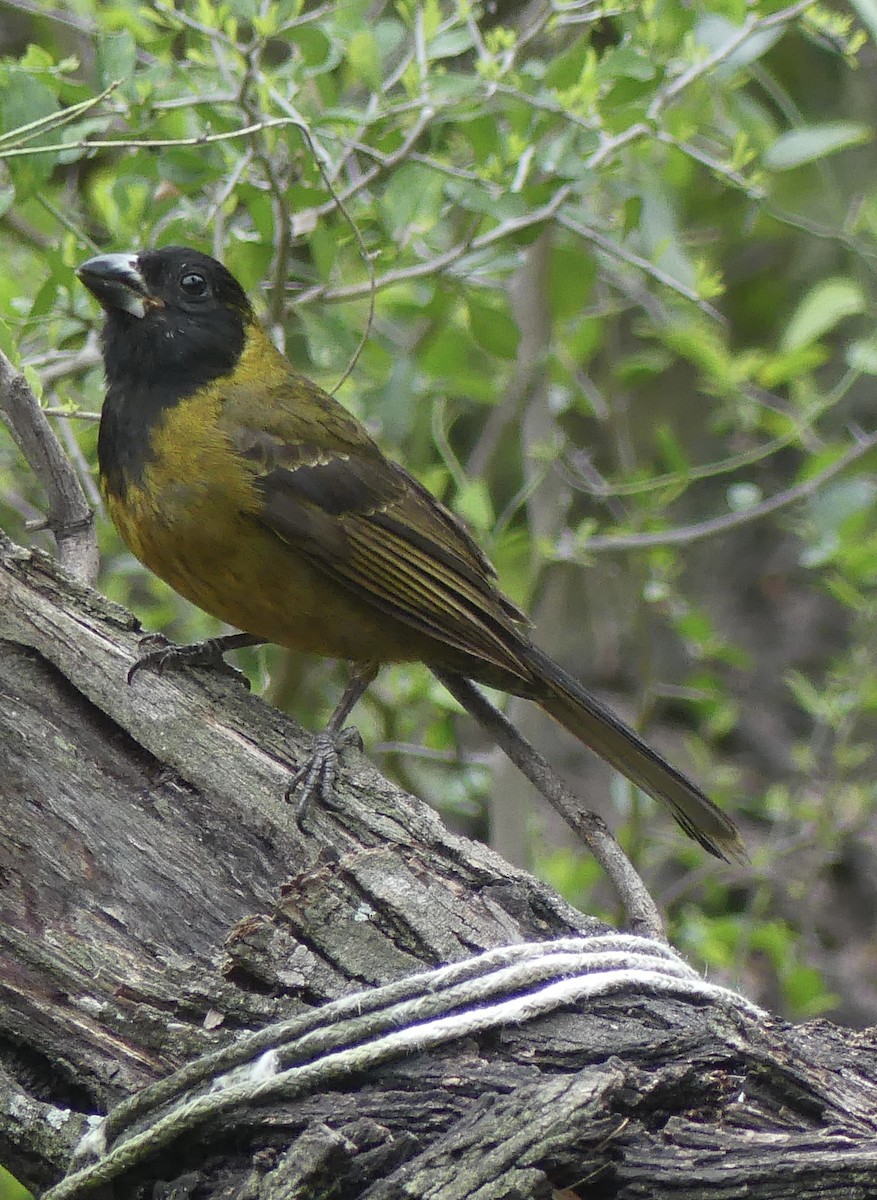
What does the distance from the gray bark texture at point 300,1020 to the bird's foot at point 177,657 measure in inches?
4.0

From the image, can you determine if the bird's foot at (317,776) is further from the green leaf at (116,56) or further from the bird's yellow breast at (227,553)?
the green leaf at (116,56)

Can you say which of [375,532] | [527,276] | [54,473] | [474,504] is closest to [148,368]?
[375,532]

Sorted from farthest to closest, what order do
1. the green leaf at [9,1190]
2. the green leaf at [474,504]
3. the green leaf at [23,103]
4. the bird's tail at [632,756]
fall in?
the green leaf at [9,1190], the green leaf at [474,504], the bird's tail at [632,756], the green leaf at [23,103]

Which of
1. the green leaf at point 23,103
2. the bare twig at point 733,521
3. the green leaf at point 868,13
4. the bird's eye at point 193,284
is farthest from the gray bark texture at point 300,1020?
the green leaf at point 868,13

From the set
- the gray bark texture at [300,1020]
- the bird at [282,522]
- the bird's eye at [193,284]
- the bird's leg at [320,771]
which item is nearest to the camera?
the gray bark texture at [300,1020]

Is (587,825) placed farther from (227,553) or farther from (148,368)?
(148,368)

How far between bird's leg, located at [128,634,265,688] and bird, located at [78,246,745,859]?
0.14 ft

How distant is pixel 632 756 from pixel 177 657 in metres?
0.99

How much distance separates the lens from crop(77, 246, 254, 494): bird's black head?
3.15 m

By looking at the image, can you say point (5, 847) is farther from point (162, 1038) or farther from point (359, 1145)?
point (359, 1145)

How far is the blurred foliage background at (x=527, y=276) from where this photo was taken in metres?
3.07

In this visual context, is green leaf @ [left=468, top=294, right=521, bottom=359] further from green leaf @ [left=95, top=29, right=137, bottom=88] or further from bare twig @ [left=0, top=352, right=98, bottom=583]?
bare twig @ [left=0, top=352, right=98, bottom=583]

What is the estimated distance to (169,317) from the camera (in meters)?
3.37

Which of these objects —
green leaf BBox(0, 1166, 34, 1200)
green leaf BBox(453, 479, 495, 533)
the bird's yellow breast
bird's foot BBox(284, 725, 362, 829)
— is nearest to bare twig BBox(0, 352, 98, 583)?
the bird's yellow breast
